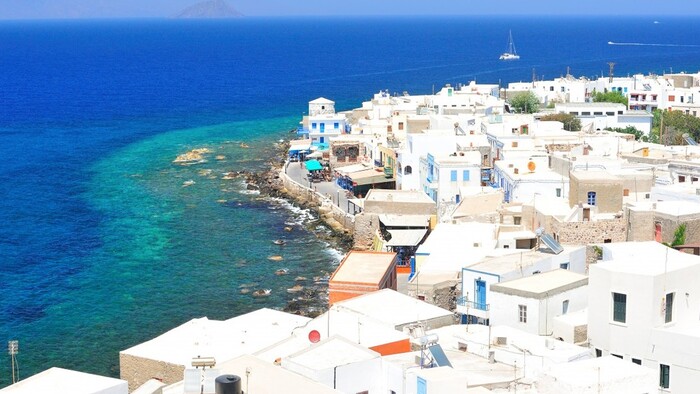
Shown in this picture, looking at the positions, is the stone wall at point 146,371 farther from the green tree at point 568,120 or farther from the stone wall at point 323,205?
the green tree at point 568,120

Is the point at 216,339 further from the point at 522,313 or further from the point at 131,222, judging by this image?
the point at 131,222

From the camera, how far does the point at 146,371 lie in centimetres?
2777

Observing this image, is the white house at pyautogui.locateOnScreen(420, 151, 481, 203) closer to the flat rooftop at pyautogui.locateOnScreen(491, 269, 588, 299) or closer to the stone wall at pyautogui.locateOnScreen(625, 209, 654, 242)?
the stone wall at pyautogui.locateOnScreen(625, 209, 654, 242)

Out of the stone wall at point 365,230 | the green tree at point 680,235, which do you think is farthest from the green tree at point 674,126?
the green tree at point 680,235

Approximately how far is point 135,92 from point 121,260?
103422mm

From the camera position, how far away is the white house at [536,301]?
28.2 m

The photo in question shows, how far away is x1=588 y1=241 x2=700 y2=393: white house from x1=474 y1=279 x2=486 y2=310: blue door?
557 cm

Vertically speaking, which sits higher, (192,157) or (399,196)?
(399,196)

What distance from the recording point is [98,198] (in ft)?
222

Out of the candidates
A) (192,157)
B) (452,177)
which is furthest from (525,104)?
(452,177)

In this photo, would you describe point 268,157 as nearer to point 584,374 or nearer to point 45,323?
point 45,323

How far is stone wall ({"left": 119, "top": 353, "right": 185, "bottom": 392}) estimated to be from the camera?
1070 inches

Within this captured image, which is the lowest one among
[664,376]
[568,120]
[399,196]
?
[664,376]

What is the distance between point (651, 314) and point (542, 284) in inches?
232
